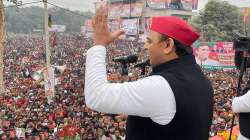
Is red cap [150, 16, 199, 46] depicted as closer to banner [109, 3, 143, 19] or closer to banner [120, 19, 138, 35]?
banner [120, 19, 138, 35]

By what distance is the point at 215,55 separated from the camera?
2398cm

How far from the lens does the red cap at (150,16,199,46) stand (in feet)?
6.35

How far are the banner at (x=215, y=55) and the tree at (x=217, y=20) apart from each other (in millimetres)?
19038

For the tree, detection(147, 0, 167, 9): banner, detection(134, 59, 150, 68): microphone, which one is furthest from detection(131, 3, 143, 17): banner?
detection(134, 59, 150, 68): microphone

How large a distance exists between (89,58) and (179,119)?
43 cm

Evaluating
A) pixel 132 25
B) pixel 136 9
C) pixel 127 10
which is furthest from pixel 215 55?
pixel 127 10

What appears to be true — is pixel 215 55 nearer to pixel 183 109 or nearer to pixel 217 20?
pixel 217 20

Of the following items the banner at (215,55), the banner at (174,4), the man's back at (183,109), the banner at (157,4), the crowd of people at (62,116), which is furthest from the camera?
the banner at (174,4)

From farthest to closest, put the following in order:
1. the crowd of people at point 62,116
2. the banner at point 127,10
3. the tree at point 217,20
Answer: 1. the banner at point 127,10
2. the tree at point 217,20
3. the crowd of people at point 62,116

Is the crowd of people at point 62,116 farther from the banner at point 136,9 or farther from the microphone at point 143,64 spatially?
the banner at point 136,9

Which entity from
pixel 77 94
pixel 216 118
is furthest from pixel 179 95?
pixel 77 94

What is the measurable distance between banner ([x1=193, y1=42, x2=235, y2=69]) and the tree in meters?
19.0

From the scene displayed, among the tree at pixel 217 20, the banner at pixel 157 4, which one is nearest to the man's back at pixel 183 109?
the tree at pixel 217 20

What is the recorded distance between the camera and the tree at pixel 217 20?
43000 mm
